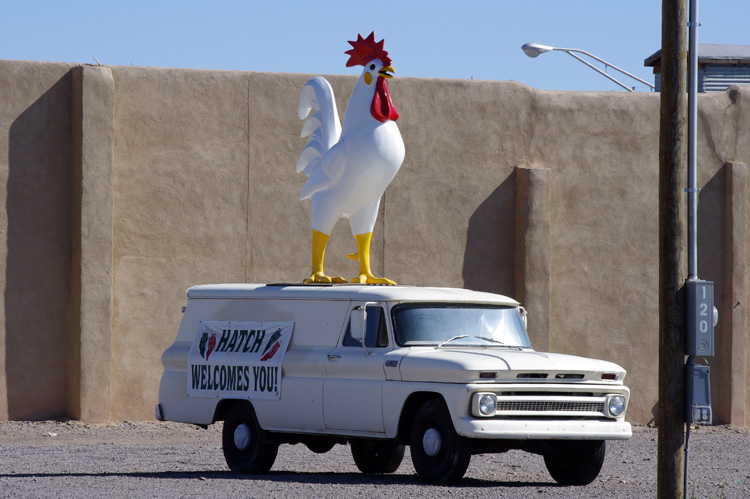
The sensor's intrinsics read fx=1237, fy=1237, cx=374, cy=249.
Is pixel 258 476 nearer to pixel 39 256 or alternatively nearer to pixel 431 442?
pixel 431 442

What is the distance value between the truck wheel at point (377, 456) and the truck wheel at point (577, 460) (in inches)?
68.9

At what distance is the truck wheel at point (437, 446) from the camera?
10.9 metres

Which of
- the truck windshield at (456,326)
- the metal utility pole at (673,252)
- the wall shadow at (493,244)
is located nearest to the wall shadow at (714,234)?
the wall shadow at (493,244)

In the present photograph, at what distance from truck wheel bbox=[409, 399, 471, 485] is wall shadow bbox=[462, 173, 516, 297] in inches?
323

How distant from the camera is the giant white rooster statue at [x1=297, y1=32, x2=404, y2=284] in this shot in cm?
1335

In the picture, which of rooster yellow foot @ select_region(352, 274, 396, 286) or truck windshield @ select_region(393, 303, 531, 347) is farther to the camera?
rooster yellow foot @ select_region(352, 274, 396, 286)

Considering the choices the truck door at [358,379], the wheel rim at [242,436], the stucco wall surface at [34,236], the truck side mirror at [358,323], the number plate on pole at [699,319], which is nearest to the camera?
the number plate on pole at [699,319]

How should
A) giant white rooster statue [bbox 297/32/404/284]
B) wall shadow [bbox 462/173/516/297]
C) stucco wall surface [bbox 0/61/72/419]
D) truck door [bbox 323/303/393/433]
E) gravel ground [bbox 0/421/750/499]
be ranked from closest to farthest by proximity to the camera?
1. gravel ground [bbox 0/421/750/499]
2. truck door [bbox 323/303/393/433]
3. giant white rooster statue [bbox 297/32/404/284]
4. stucco wall surface [bbox 0/61/72/419]
5. wall shadow [bbox 462/173/516/297]

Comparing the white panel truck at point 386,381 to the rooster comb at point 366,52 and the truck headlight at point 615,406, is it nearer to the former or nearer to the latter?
the truck headlight at point 615,406

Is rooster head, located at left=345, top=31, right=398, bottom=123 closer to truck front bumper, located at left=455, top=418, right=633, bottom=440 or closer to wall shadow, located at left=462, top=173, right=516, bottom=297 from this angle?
truck front bumper, located at left=455, top=418, right=633, bottom=440

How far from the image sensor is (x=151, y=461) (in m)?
14.1

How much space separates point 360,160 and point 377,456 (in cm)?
317

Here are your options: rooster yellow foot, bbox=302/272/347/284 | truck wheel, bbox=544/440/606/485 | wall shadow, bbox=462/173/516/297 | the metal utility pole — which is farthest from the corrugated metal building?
the metal utility pole

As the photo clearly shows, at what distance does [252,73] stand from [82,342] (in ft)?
15.5
